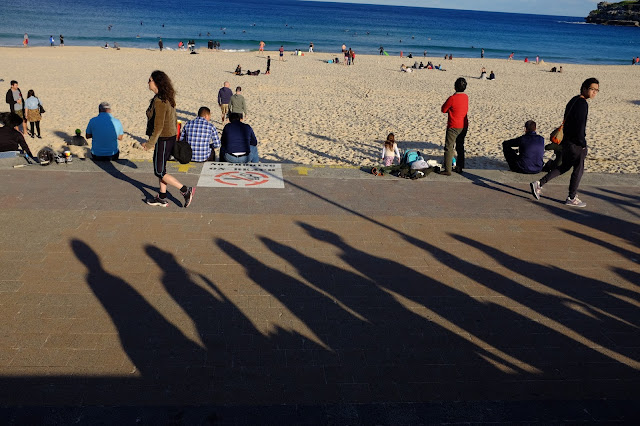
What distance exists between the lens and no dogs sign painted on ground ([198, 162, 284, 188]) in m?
7.78

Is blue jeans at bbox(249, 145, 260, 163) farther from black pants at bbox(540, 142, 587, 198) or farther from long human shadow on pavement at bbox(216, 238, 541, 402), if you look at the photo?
black pants at bbox(540, 142, 587, 198)

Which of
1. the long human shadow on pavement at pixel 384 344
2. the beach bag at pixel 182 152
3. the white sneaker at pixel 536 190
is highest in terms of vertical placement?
the beach bag at pixel 182 152

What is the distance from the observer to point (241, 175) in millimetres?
8172

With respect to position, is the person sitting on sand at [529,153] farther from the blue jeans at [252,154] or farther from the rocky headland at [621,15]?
the rocky headland at [621,15]

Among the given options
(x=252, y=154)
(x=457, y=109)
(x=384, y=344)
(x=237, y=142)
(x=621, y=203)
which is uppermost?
(x=457, y=109)

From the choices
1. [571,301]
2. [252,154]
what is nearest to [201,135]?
[252,154]

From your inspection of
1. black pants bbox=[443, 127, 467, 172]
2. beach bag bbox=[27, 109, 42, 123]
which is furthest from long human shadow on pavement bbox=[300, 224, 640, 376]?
beach bag bbox=[27, 109, 42, 123]

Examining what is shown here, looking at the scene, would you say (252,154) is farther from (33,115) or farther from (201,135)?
(33,115)

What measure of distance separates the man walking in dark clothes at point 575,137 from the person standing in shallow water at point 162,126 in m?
5.55

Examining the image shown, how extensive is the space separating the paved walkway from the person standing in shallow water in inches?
10.5

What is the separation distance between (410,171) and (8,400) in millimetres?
6753

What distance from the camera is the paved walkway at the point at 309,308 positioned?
11.5 ft

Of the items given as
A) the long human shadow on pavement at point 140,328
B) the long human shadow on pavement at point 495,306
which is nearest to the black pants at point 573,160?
the long human shadow on pavement at point 495,306

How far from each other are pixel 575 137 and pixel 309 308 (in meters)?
5.07
